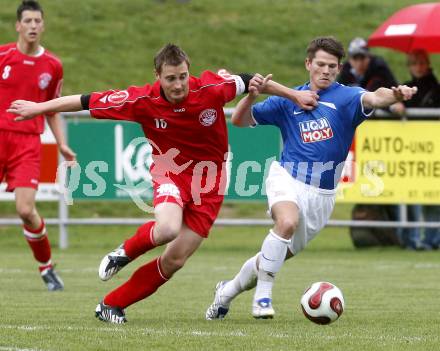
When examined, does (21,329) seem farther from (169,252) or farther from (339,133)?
(339,133)

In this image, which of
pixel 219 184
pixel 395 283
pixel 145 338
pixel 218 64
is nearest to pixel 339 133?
pixel 219 184

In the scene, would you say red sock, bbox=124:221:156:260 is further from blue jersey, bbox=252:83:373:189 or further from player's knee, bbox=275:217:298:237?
blue jersey, bbox=252:83:373:189

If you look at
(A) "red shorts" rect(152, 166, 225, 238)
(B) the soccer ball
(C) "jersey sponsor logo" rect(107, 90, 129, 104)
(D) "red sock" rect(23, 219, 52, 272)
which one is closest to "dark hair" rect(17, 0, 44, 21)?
(D) "red sock" rect(23, 219, 52, 272)

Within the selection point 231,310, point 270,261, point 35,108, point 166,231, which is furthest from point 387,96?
point 35,108

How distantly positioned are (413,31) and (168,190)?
8.46 metres

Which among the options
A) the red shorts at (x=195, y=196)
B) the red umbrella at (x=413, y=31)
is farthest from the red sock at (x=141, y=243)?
the red umbrella at (x=413, y=31)

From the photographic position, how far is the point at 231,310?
29.4 ft

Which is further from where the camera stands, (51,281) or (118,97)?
(51,281)

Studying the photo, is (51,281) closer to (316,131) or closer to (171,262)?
(171,262)

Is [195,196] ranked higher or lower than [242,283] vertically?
higher

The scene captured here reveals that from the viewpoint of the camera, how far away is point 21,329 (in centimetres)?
729

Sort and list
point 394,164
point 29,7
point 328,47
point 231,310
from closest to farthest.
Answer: point 328,47 → point 231,310 → point 29,7 → point 394,164

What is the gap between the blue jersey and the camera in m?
8.19

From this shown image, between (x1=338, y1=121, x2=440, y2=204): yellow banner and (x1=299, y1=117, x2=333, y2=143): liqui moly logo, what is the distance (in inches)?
257
